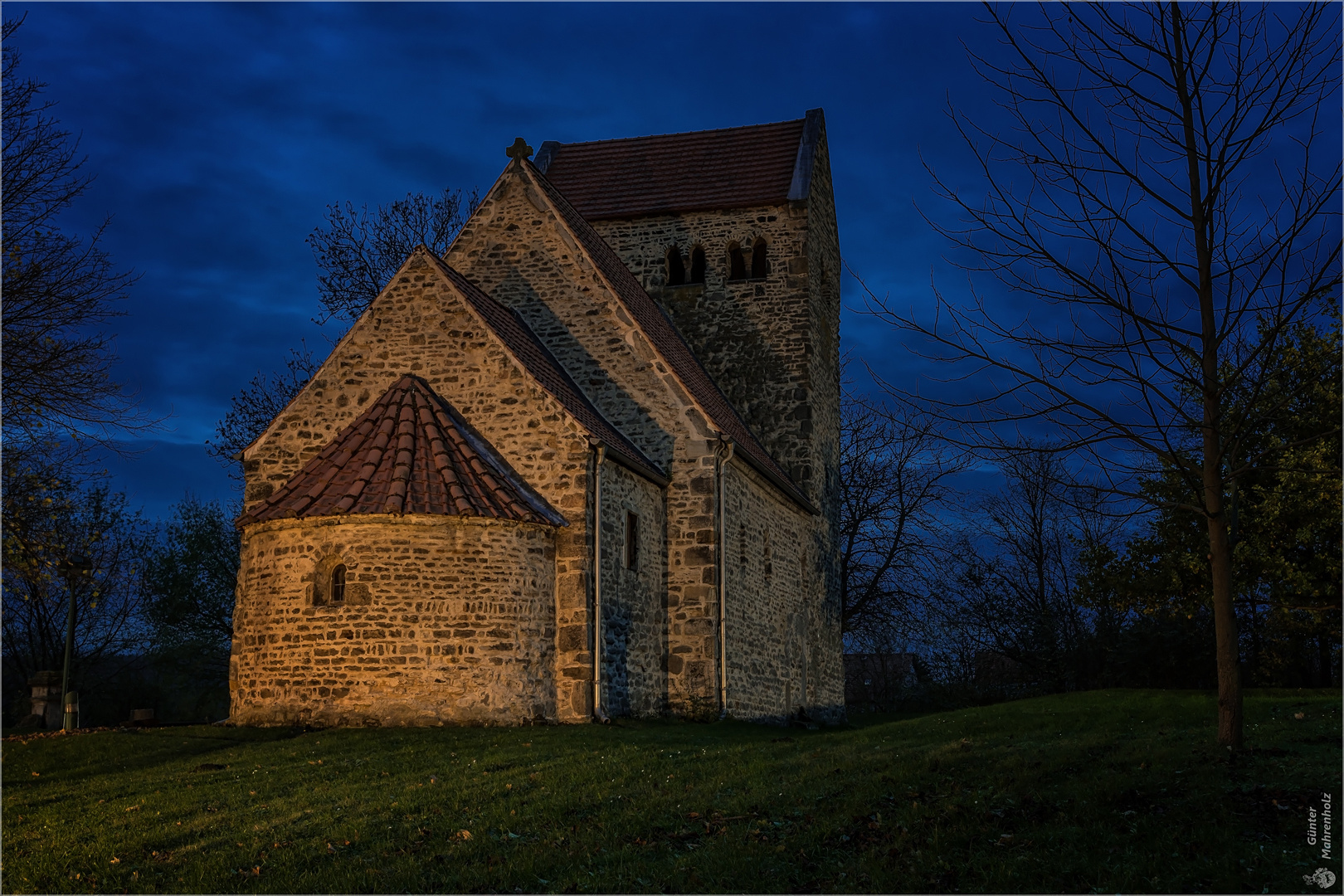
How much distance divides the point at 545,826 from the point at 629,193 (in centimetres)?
2140

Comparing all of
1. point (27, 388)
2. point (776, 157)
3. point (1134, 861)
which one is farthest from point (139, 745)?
point (776, 157)

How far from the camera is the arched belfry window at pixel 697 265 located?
27.2m

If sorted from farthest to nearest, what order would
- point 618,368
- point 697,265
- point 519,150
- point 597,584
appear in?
point 697,265, point 519,150, point 618,368, point 597,584

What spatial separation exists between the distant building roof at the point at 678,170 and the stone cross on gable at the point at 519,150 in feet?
18.7

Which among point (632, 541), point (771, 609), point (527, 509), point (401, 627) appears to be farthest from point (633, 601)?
point (771, 609)

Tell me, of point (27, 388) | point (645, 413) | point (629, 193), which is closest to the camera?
point (27, 388)

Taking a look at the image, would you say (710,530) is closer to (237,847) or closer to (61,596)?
(237,847)

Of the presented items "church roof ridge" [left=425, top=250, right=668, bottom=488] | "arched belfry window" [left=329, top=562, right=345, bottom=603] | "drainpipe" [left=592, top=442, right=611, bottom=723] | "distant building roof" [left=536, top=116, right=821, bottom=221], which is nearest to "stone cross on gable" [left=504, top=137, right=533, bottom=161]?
"church roof ridge" [left=425, top=250, right=668, bottom=488]

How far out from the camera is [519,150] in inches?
866

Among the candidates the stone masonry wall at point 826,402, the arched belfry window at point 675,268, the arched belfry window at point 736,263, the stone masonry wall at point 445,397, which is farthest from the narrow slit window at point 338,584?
the arched belfry window at point 736,263

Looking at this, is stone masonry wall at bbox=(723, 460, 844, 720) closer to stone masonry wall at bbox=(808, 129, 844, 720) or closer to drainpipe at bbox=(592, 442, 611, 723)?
stone masonry wall at bbox=(808, 129, 844, 720)

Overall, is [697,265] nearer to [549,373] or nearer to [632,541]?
[549,373]

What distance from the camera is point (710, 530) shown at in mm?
19250

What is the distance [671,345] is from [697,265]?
163 inches
